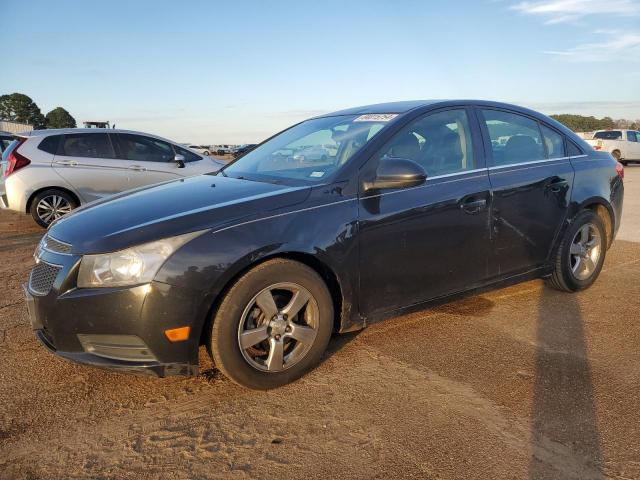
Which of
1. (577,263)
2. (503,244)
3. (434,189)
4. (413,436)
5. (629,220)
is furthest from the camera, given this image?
(629,220)

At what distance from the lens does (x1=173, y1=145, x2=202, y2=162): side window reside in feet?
29.5

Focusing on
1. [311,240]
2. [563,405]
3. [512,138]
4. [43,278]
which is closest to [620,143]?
[512,138]

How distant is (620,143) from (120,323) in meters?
25.8

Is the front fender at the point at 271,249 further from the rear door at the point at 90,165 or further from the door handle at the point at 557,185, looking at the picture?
the rear door at the point at 90,165

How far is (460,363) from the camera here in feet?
10.7

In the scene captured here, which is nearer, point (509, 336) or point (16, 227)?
point (509, 336)

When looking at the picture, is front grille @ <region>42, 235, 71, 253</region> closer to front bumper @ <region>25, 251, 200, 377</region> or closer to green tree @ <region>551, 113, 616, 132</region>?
front bumper @ <region>25, 251, 200, 377</region>

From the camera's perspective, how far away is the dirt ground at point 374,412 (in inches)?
90.0

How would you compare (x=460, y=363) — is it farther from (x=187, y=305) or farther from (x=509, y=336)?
(x=187, y=305)

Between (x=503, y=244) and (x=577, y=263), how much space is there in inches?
44.4

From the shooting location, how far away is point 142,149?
8.66m

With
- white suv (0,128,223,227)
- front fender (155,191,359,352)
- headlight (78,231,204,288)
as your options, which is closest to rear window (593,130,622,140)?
white suv (0,128,223,227)

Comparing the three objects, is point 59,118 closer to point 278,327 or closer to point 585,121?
point 585,121

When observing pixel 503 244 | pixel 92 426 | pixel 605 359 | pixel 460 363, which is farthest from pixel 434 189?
pixel 92 426
